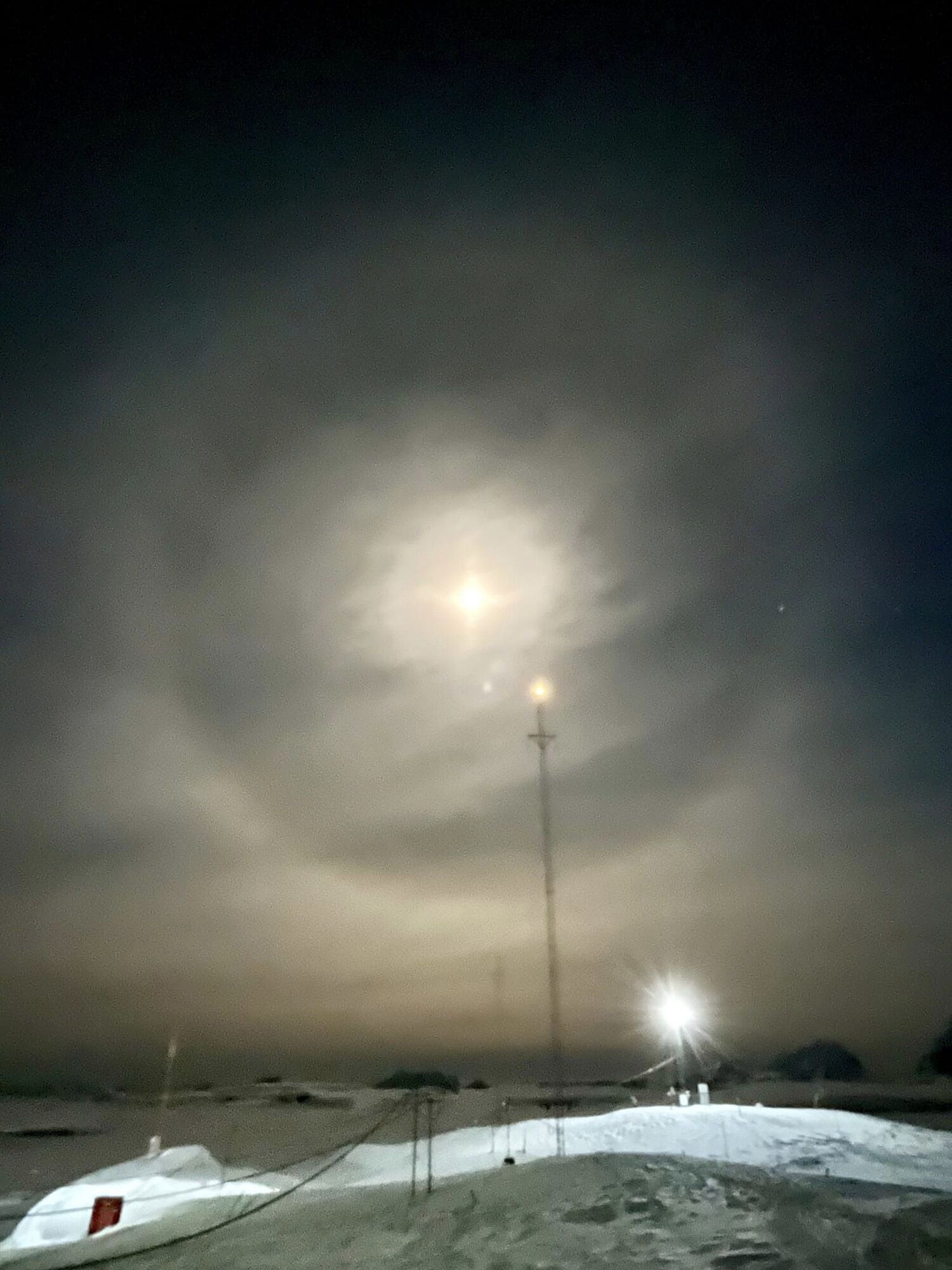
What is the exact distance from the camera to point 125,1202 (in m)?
25.7

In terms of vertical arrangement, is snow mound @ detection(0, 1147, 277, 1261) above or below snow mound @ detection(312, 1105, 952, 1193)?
below

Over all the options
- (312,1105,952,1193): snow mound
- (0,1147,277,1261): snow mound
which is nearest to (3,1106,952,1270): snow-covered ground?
(0,1147,277,1261): snow mound

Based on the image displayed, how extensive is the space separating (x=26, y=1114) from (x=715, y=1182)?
524 feet

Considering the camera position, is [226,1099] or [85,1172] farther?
[226,1099]

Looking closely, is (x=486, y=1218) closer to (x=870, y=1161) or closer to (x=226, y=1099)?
(x=870, y=1161)

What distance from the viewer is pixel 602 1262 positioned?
39.5 ft

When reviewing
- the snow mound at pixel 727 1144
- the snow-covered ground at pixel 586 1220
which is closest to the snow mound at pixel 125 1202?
the snow-covered ground at pixel 586 1220

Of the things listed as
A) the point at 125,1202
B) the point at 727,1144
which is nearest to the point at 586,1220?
the point at 727,1144

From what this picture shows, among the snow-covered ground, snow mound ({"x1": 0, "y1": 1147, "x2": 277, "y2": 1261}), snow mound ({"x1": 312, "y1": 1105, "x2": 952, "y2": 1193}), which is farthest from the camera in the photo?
snow mound ({"x1": 312, "y1": 1105, "x2": 952, "y2": 1193})

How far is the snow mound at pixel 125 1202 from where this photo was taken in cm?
2130

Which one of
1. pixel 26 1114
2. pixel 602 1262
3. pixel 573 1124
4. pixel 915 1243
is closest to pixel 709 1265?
pixel 602 1262

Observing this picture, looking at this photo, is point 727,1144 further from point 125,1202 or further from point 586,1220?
point 125,1202

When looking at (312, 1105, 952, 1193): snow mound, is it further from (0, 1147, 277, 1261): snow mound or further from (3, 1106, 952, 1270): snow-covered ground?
(0, 1147, 277, 1261): snow mound

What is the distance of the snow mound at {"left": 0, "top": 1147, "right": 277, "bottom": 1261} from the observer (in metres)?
21.3
